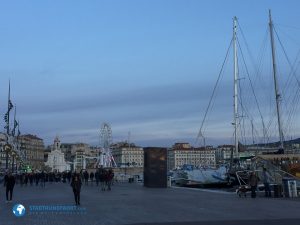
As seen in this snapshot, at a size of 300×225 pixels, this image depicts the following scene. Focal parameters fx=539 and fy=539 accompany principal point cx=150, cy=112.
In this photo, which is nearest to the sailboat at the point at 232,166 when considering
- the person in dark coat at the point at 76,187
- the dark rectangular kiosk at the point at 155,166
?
the dark rectangular kiosk at the point at 155,166

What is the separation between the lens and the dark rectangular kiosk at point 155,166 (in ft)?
146

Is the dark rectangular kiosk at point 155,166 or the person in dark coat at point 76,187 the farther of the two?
the dark rectangular kiosk at point 155,166

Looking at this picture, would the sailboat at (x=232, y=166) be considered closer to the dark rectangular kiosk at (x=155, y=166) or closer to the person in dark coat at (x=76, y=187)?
the dark rectangular kiosk at (x=155, y=166)

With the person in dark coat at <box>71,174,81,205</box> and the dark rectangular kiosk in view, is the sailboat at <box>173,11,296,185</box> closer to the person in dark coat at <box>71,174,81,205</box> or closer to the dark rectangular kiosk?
the dark rectangular kiosk

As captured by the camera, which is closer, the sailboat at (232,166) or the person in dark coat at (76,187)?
the person in dark coat at (76,187)

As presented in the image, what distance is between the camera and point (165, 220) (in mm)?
16781

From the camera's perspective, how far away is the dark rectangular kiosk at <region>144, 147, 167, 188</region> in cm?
4444

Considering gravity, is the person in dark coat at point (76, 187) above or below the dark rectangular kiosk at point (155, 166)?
below

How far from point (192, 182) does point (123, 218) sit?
42.1 m

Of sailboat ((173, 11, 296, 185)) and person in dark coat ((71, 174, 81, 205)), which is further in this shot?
sailboat ((173, 11, 296, 185))

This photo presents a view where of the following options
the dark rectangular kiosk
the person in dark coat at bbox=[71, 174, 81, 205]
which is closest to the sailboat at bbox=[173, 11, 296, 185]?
the dark rectangular kiosk

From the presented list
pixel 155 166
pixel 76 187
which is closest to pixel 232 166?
pixel 155 166

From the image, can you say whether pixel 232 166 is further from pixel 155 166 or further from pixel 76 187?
pixel 76 187

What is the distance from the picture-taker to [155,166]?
147ft
